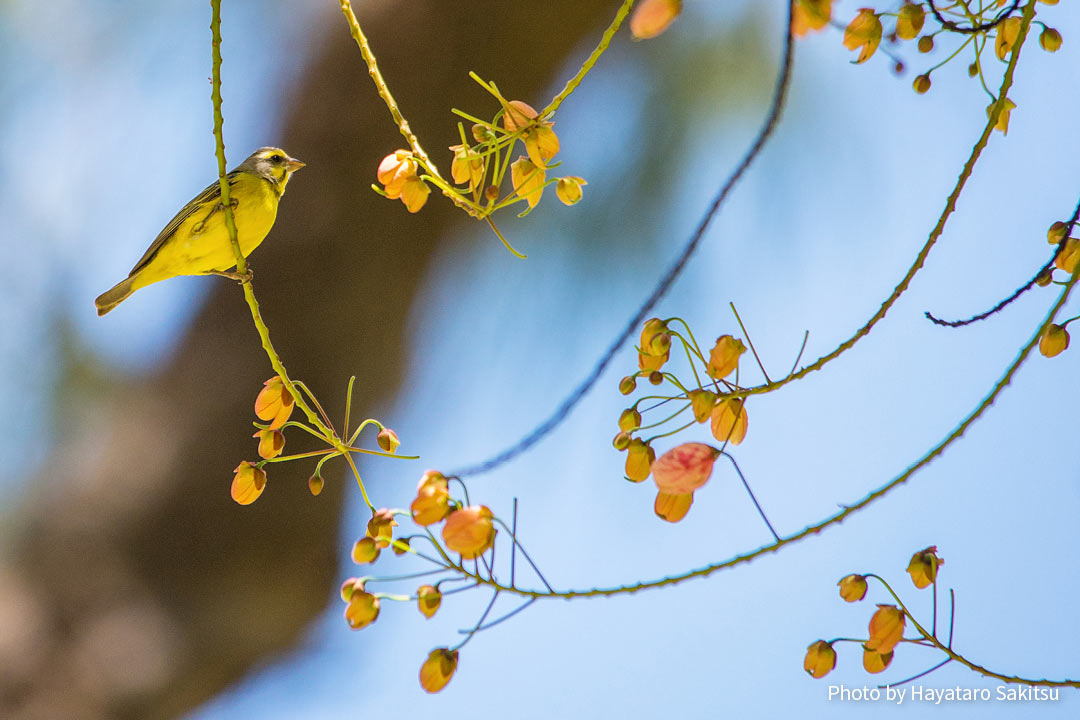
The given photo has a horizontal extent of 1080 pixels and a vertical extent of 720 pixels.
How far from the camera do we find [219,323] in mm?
2098

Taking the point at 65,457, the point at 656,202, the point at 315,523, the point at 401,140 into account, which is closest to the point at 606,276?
the point at 656,202

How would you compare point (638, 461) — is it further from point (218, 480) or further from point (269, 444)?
point (218, 480)

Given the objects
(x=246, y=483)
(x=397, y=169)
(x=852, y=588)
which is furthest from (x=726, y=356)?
(x=246, y=483)

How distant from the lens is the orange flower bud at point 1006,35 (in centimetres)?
83

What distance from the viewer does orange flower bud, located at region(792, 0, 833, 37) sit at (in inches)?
18.7

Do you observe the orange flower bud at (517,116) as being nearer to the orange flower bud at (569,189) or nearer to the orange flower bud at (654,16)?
the orange flower bud at (569,189)

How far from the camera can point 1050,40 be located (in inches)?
34.0

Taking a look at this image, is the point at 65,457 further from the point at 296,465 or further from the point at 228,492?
the point at 296,465

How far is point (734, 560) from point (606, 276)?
1426 mm

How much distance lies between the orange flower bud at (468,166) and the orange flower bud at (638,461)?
0.24m

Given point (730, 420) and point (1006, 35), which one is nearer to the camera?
point (730, 420)

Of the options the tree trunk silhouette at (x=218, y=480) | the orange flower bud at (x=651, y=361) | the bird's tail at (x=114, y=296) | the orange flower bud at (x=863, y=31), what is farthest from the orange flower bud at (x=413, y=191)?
the tree trunk silhouette at (x=218, y=480)

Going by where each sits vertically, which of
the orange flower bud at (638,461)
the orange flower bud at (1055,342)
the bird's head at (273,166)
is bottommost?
the orange flower bud at (638,461)

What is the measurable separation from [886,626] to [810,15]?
0.44m
